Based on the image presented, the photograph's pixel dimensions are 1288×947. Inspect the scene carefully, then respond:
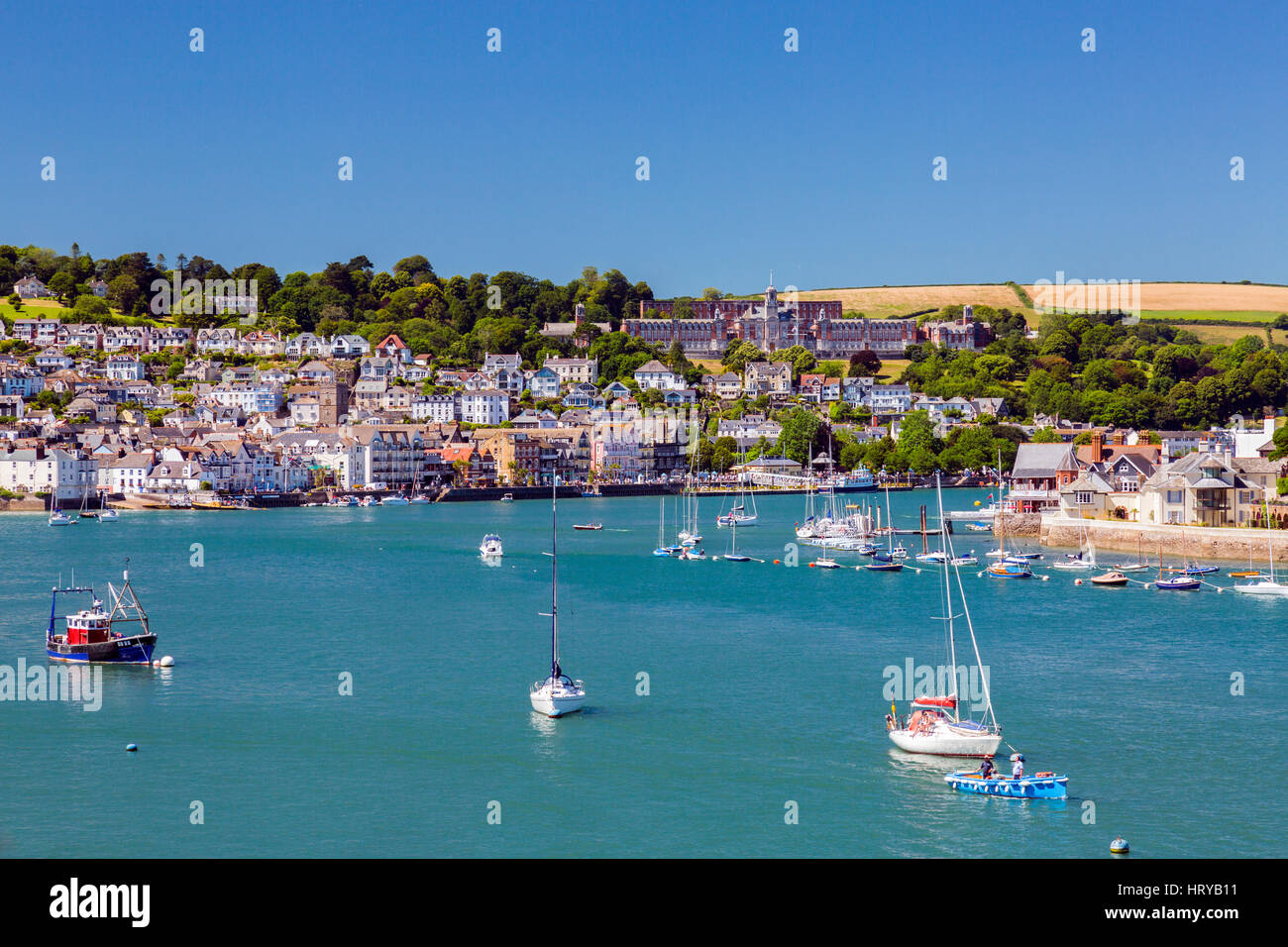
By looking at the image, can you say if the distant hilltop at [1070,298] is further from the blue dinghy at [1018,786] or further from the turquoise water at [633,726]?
the blue dinghy at [1018,786]

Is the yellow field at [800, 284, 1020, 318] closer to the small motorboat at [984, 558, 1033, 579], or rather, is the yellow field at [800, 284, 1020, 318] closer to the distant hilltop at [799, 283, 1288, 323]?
the distant hilltop at [799, 283, 1288, 323]

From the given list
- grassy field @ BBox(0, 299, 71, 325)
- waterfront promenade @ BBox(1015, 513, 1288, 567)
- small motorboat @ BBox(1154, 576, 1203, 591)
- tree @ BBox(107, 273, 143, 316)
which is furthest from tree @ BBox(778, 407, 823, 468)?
grassy field @ BBox(0, 299, 71, 325)

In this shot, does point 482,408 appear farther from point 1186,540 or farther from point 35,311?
point 1186,540

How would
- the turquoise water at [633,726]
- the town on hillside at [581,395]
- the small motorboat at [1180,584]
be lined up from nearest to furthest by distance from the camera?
the turquoise water at [633,726], the small motorboat at [1180,584], the town on hillside at [581,395]

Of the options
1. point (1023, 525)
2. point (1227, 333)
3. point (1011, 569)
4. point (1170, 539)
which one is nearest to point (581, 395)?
point (1023, 525)

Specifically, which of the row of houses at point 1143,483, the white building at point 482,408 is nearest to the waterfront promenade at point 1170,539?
the row of houses at point 1143,483

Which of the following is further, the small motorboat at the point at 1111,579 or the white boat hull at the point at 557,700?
the small motorboat at the point at 1111,579
